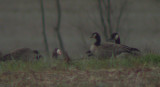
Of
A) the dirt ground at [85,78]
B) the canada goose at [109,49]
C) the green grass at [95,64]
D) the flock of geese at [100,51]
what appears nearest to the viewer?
the dirt ground at [85,78]

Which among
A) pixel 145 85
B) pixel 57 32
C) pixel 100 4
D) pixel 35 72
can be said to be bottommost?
pixel 145 85

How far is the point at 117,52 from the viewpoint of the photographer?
464 inches

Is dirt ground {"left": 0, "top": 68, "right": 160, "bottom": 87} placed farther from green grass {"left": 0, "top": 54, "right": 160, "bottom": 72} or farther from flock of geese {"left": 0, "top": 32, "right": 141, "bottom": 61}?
flock of geese {"left": 0, "top": 32, "right": 141, "bottom": 61}

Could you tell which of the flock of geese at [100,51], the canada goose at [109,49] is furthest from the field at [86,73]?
the canada goose at [109,49]

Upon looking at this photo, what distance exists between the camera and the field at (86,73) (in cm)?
595

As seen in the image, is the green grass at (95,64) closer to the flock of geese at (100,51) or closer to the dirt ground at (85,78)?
the dirt ground at (85,78)

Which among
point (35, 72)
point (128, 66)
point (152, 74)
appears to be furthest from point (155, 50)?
point (35, 72)

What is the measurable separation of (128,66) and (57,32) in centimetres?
964

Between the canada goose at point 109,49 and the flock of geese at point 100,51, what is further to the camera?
the canada goose at point 109,49

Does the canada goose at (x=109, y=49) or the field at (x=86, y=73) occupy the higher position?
the canada goose at (x=109, y=49)

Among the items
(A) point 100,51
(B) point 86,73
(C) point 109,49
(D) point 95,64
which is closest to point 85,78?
(B) point 86,73

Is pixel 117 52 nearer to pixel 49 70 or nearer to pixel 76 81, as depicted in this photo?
pixel 49 70

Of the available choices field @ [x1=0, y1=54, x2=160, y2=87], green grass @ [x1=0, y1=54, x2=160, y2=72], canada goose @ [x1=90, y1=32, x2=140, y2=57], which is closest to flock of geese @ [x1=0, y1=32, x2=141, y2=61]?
canada goose @ [x1=90, y1=32, x2=140, y2=57]

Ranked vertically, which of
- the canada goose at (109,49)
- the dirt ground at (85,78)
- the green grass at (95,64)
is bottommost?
the dirt ground at (85,78)
